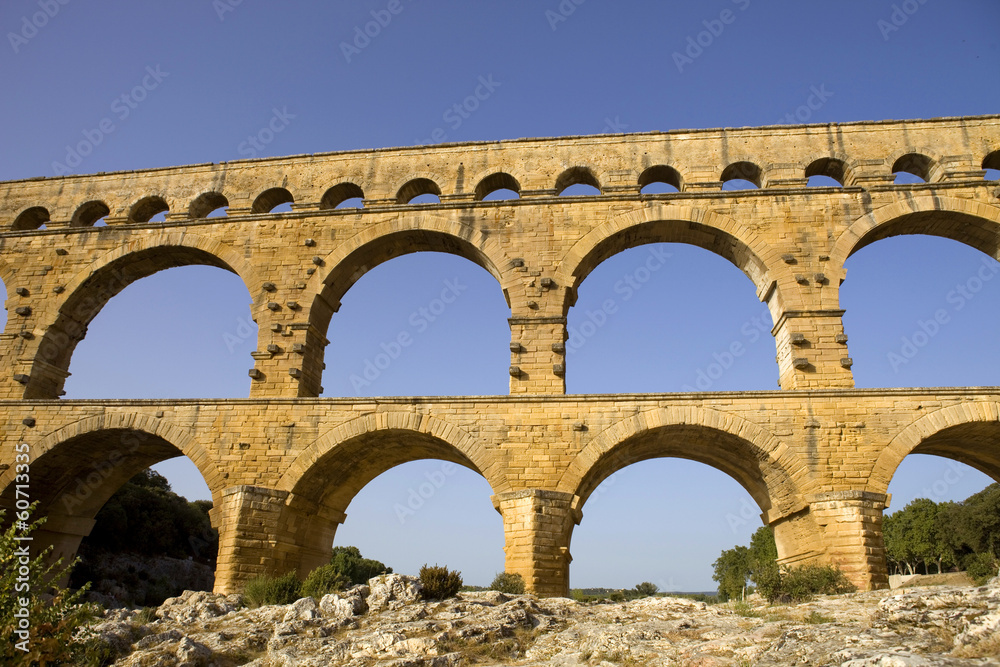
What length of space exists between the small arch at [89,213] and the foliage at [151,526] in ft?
30.3

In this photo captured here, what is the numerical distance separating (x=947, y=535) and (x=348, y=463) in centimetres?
3811

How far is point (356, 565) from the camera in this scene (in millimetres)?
43125

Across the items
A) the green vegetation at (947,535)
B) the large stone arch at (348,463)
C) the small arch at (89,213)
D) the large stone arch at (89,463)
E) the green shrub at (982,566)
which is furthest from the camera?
the green vegetation at (947,535)

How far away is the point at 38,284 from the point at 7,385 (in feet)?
7.87

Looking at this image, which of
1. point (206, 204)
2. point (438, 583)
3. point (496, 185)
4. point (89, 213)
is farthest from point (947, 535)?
point (89, 213)

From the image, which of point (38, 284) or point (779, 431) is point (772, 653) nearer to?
point (779, 431)

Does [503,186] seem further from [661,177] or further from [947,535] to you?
[947,535]

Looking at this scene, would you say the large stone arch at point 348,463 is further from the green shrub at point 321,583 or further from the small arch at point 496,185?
the small arch at point 496,185

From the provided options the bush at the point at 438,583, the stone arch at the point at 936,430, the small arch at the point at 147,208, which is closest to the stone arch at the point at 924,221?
the stone arch at the point at 936,430

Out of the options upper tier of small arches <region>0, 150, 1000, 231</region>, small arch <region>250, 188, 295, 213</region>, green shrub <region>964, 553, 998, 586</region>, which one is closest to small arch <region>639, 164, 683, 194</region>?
upper tier of small arches <region>0, 150, 1000, 231</region>

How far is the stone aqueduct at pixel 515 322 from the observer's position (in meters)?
11.6

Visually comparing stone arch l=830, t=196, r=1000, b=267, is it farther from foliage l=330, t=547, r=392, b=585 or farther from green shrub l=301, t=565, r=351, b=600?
foliage l=330, t=547, r=392, b=585

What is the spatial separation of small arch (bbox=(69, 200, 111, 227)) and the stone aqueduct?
0.05 metres

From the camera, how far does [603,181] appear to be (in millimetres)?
14867
